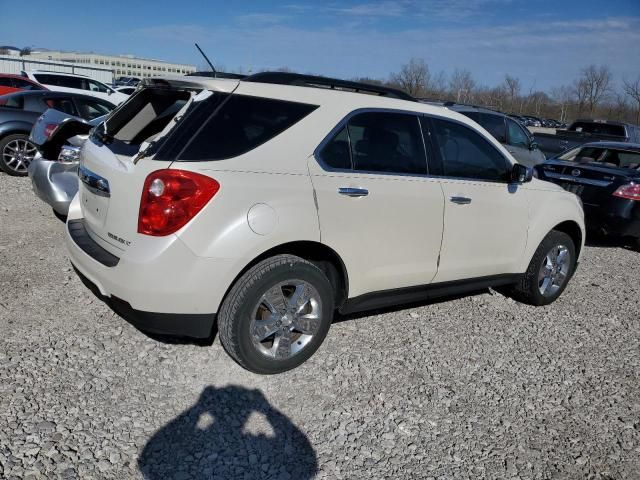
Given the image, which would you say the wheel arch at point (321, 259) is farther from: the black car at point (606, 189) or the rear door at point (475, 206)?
the black car at point (606, 189)

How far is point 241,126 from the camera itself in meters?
3.08

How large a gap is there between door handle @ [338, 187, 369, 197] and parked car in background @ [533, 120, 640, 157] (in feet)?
43.6

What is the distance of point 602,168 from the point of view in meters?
7.35

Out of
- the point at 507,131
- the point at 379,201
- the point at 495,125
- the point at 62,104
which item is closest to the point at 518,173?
the point at 379,201

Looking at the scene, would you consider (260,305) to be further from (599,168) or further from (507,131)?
(507,131)

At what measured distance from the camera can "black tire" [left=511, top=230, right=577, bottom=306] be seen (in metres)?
4.80

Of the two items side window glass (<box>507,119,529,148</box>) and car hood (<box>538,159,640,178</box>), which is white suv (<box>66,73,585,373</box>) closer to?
car hood (<box>538,159,640,178</box>)

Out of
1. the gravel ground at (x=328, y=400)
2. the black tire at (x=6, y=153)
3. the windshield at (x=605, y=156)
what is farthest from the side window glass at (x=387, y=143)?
the black tire at (x=6, y=153)

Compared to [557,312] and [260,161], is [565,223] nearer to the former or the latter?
[557,312]

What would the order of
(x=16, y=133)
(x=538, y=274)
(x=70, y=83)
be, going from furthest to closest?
(x=70, y=83) < (x=16, y=133) < (x=538, y=274)

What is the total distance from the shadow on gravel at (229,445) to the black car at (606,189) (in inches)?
227

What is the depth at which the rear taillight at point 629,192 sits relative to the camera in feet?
22.7

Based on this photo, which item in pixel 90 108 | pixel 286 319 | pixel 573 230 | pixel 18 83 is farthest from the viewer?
pixel 18 83

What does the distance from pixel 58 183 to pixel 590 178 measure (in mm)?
6619
